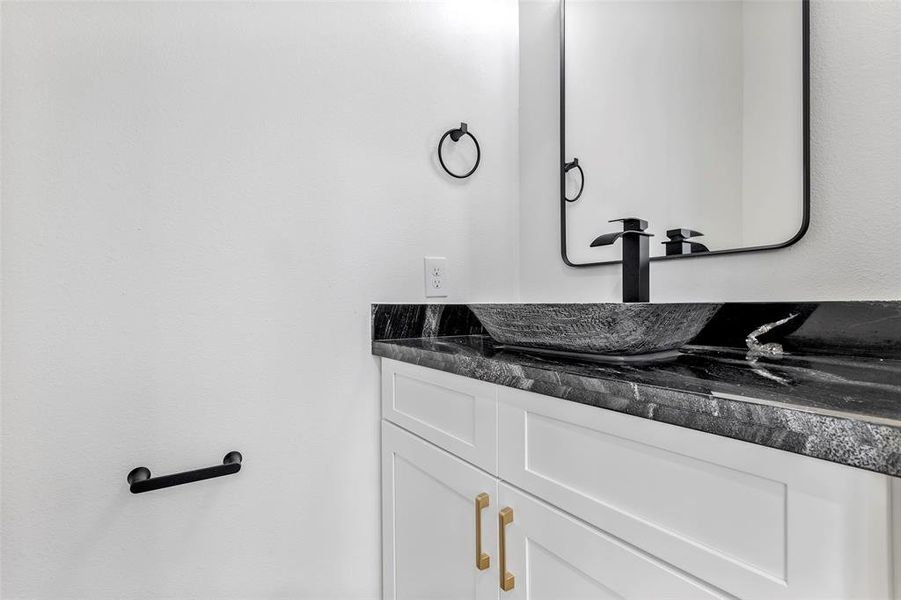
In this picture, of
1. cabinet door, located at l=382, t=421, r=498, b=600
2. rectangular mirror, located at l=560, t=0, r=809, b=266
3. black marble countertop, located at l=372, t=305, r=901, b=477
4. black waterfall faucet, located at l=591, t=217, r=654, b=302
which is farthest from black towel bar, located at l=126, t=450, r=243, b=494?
rectangular mirror, located at l=560, t=0, r=809, b=266

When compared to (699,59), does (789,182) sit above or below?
below

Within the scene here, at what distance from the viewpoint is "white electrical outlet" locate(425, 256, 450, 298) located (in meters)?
1.27

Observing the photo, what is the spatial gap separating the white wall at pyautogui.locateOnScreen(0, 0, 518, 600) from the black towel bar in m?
0.03

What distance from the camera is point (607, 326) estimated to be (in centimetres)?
72

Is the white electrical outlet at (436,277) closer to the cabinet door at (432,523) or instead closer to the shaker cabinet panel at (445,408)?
the shaker cabinet panel at (445,408)

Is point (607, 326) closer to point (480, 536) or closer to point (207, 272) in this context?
point (480, 536)

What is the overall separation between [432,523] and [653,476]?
579 mm

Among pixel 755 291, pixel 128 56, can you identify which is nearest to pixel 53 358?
pixel 128 56

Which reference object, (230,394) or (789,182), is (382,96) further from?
(789,182)

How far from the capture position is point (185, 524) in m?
0.93

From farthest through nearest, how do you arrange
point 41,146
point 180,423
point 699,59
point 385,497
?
1. point 385,497
2. point 699,59
3. point 180,423
4. point 41,146

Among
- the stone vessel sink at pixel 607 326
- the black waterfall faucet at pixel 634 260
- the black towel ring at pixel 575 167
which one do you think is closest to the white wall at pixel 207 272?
the black towel ring at pixel 575 167

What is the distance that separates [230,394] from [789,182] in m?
1.24

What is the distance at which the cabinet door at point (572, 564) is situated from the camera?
20.4 inches
